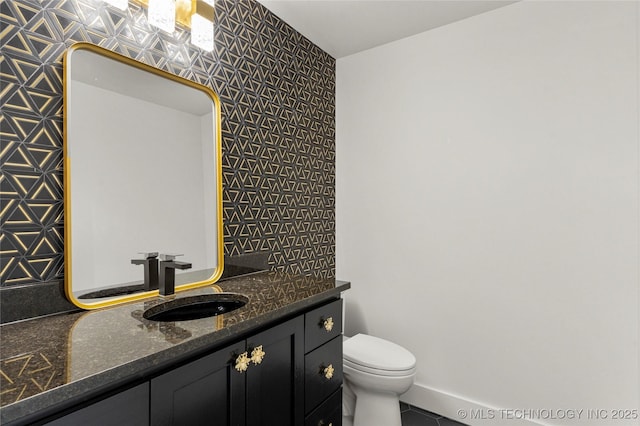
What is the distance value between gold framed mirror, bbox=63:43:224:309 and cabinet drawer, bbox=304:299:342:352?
0.52 meters

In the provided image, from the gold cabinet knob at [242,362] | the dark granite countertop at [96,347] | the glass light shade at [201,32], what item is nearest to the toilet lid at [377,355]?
the dark granite countertop at [96,347]

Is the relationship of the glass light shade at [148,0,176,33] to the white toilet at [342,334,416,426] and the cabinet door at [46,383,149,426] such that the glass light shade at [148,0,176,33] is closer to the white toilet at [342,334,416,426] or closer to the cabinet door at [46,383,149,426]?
the cabinet door at [46,383,149,426]

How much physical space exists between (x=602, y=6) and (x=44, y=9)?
2.39 meters

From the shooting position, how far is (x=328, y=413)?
146cm

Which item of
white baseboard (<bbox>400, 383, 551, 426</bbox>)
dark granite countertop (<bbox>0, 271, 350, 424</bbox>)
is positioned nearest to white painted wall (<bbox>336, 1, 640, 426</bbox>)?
white baseboard (<bbox>400, 383, 551, 426</bbox>)

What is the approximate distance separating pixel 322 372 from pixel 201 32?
5.08ft

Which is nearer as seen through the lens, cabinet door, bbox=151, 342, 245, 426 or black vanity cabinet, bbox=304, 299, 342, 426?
cabinet door, bbox=151, 342, 245, 426

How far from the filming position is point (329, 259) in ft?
8.17

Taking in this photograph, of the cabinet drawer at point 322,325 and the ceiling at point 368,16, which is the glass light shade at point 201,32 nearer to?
the ceiling at point 368,16

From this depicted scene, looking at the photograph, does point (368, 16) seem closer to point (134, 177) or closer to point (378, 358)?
point (134, 177)

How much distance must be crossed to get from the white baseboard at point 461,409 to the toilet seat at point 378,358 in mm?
467

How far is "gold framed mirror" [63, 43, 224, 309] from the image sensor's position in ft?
3.82

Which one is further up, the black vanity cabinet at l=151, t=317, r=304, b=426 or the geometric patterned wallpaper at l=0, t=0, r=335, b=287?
the geometric patterned wallpaper at l=0, t=0, r=335, b=287

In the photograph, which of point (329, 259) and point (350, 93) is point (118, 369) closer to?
point (329, 259)
